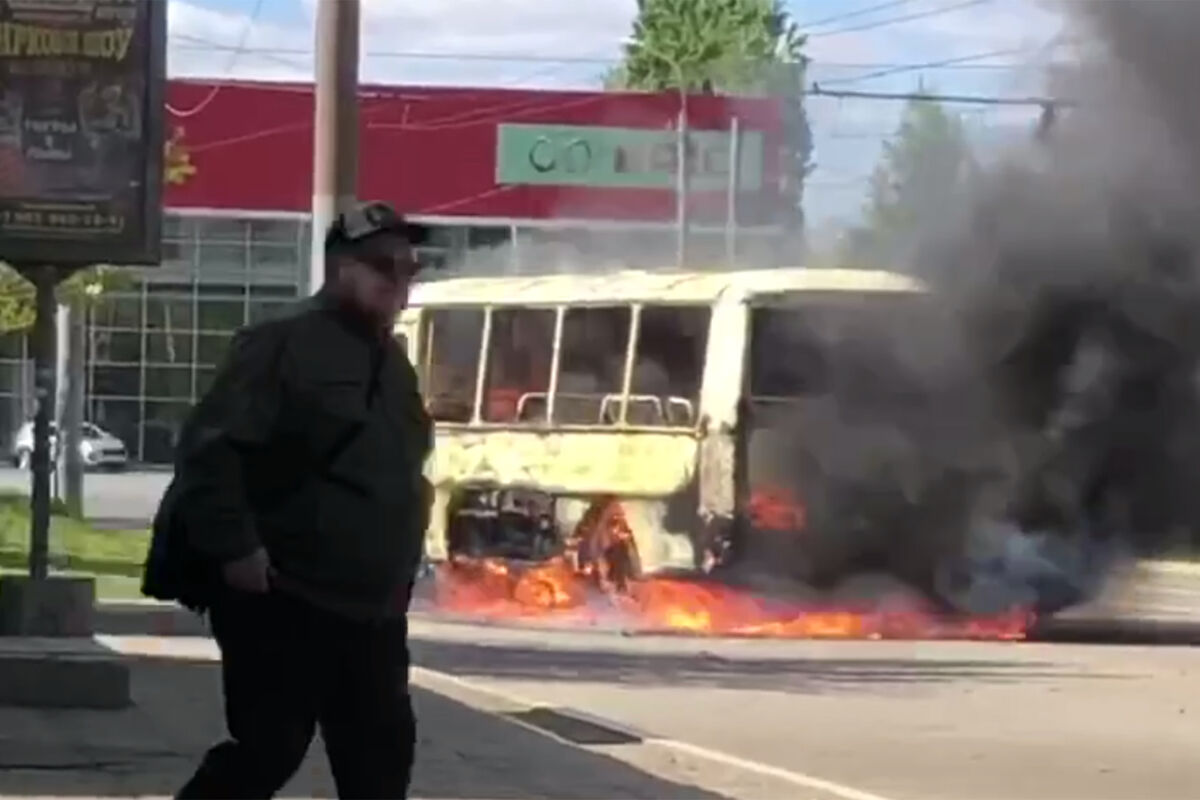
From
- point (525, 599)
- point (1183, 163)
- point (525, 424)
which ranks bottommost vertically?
point (525, 599)

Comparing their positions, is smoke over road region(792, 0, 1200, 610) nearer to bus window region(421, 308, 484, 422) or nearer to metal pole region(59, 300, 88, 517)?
bus window region(421, 308, 484, 422)

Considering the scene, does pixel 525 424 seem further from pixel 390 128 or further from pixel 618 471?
pixel 390 128

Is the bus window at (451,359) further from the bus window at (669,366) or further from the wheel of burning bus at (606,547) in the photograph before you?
the bus window at (669,366)

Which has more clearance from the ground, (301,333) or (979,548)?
(301,333)

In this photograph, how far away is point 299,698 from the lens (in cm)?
696

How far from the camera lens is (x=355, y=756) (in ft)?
23.1

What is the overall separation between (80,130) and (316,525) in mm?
7296

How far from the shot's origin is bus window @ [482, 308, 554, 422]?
24250mm

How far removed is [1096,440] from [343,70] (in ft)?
21.5

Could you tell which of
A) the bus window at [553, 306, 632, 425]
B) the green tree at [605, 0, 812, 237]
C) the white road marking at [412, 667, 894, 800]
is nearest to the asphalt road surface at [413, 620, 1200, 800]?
the white road marking at [412, 667, 894, 800]

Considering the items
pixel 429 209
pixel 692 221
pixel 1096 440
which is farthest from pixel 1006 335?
pixel 429 209

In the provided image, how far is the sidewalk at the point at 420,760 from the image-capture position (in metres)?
10.8

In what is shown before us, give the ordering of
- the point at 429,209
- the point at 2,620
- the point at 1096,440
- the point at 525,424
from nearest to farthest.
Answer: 1. the point at 2,620
2. the point at 1096,440
3. the point at 525,424
4. the point at 429,209

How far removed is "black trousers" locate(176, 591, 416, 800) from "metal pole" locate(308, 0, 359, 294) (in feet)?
40.9
